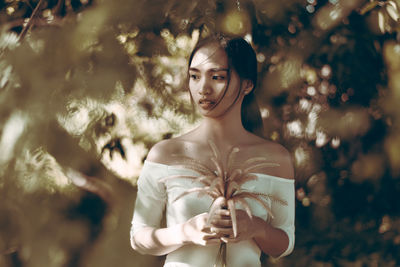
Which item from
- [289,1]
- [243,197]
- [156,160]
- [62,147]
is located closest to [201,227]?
[243,197]

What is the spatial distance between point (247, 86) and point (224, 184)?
0.44 m

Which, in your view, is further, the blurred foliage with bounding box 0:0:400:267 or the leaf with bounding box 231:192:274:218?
the blurred foliage with bounding box 0:0:400:267

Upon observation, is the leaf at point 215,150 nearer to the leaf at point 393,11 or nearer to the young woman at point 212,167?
the young woman at point 212,167

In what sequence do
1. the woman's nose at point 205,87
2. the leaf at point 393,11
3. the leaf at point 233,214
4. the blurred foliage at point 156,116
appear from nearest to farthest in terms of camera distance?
1. the leaf at point 233,214
2. the woman's nose at point 205,87
3. the leaf at point 393,11
4. the blurred foliage at point 156,116

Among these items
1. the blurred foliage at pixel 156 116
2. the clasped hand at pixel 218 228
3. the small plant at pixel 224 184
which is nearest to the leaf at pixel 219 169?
the small plant at pixel 224 184

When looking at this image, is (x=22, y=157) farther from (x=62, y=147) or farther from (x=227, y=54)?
(x=227, y=54)

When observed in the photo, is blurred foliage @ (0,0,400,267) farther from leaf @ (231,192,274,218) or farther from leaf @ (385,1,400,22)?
leaf @ (231,192,274,218)

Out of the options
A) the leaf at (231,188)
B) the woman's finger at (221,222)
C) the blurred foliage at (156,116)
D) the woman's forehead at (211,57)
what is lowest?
the blurred foliage at (156,116)

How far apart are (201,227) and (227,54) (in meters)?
0.60

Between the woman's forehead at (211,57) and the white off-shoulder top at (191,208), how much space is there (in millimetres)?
365

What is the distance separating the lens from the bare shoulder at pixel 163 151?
192 cm

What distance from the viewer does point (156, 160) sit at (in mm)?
1917

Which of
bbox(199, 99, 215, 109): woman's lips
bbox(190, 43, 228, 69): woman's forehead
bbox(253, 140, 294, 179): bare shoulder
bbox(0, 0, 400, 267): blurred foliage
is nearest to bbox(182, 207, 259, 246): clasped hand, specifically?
bbox(253, 140, 294, 179): bare shoulder

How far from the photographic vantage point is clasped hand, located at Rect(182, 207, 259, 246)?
1662mm
